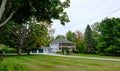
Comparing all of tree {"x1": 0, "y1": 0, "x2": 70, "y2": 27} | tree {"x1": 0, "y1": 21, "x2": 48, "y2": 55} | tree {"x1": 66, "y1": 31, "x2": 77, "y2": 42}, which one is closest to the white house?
tree {"x1": 66, "y1": 31, "x2": 77, "y2": 42}

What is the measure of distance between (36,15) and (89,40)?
160 feet

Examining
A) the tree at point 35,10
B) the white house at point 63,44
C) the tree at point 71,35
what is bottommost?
the tree at point 35,10

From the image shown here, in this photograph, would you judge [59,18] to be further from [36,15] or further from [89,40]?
[89,40]

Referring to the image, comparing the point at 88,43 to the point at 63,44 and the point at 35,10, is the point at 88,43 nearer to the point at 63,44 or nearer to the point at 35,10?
the point at 63,44

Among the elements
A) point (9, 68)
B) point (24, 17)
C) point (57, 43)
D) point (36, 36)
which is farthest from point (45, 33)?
point (9, 68)

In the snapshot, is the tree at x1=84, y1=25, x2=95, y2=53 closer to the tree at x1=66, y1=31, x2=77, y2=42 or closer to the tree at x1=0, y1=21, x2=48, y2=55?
the tree at x1=0, y1=21, x2=48, y2=55

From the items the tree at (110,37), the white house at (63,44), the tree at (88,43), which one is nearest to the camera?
the tree at (110,37)

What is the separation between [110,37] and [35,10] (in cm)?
3457

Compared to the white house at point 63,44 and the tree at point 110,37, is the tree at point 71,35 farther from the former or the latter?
the tree at point 110,37

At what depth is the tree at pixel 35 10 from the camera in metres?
10.5

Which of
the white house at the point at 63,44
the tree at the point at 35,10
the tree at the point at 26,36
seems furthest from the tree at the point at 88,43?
the tree at the point at 35,10

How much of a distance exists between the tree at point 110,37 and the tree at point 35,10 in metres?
31.1

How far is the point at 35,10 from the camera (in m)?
11.4

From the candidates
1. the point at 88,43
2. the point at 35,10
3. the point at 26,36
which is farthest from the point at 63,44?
the point at 35,10
